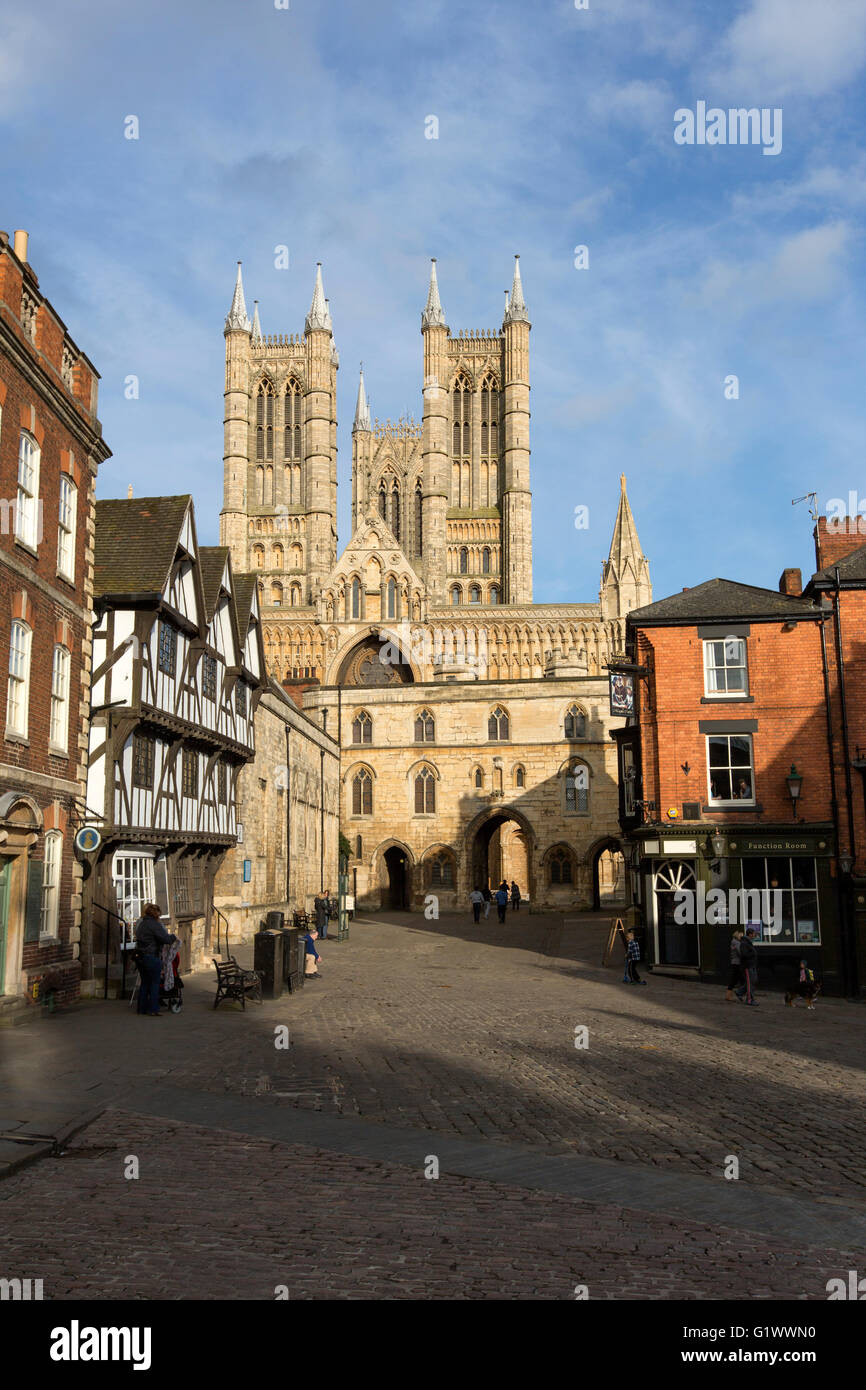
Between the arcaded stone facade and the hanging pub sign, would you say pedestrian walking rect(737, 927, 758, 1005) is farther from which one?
the arcaded stone facade

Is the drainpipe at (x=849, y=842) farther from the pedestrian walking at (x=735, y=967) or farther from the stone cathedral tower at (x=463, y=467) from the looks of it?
the stone cathedral tower at (x=463, y=467)

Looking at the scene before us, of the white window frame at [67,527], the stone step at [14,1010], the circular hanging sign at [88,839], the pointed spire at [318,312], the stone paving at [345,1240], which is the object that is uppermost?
the pointed spire at [318,312]

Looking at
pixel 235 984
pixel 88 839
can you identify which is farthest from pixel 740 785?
pixel 88 839

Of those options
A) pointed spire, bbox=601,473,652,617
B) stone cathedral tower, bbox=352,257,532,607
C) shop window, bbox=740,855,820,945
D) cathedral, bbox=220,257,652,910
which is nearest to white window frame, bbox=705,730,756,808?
shop window, bbox=740,855,820,945

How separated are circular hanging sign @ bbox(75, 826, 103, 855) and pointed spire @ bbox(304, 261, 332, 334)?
290 feet

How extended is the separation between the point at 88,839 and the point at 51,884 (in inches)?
33.9

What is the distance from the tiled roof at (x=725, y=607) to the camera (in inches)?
972

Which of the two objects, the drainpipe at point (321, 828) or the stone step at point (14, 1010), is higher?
the drainpipe at point (321, 828)

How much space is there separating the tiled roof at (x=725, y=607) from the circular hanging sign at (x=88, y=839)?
13.4m

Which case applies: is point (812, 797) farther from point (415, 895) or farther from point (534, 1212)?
point (415, 895)

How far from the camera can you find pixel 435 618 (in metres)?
83.6

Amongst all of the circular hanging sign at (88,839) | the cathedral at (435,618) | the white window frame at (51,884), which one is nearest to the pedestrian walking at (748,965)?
the circular hanging sign at (88,839)

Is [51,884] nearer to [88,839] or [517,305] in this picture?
[88,839]

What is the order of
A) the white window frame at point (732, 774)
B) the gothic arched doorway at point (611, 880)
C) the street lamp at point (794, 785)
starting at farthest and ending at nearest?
the gothic arched doorway at point (611, 880), the white window frame at point (732, 774), the street lamp at point (794, 785)
